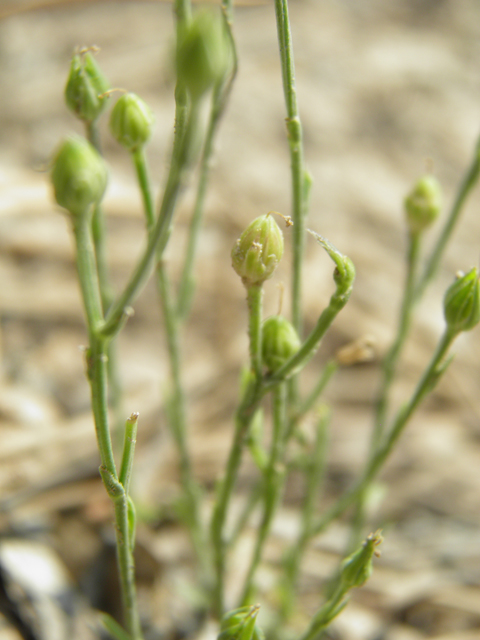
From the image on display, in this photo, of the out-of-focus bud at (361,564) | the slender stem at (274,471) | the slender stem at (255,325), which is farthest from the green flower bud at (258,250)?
the out-of-focus bud at (361,564)

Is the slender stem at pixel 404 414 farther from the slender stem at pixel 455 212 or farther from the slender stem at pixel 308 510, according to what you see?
the slender stem at pixel 455 212

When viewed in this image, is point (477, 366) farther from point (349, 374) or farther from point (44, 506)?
point (44, 506)

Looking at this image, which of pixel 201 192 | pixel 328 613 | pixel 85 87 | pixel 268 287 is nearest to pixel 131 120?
pixel 85 87

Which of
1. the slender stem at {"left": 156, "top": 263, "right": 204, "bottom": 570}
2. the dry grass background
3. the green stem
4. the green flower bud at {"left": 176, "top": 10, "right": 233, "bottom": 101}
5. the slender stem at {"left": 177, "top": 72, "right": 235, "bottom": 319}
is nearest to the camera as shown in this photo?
the green flower bud at {"left": 176, "top": 10, "right": 233, "bottom": 101}

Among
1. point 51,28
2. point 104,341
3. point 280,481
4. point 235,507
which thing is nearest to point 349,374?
point 235,507

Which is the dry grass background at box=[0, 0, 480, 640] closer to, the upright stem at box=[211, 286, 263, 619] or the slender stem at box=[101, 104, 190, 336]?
the upright stem at box=[211, 286, 263, 619]

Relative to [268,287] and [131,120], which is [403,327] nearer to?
[131,120]

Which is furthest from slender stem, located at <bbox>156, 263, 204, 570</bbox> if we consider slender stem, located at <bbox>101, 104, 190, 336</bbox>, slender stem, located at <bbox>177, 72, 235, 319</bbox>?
slender stem, located at <bbox>101, 104, 190, 336</bbox>
